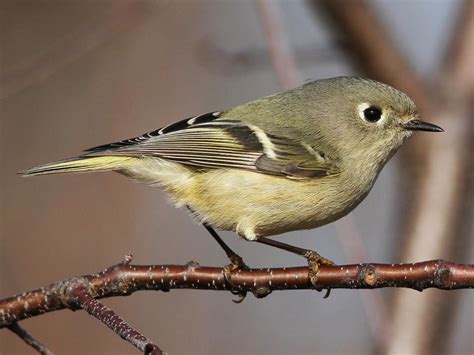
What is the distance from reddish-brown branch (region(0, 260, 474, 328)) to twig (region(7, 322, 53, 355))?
0.15 ft

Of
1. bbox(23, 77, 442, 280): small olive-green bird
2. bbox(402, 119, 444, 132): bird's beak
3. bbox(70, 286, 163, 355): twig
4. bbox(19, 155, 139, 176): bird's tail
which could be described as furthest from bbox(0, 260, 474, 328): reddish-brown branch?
bbox(402, 119, 444, 132): bird's beak

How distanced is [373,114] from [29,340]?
4.96 feet

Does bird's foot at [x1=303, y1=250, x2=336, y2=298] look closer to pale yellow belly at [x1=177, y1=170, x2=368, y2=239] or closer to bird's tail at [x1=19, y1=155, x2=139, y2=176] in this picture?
pale yellow belly at [x1=177, y1=170, x2=368, y2=239]

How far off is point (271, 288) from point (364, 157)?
32.9 inches

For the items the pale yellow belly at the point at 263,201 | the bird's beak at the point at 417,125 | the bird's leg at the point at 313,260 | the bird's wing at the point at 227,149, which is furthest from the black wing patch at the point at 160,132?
the bird's beak at the point at 417,125

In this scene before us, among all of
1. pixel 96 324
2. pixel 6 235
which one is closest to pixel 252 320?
pixel 96 324

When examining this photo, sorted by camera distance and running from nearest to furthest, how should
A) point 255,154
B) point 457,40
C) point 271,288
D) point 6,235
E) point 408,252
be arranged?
1. point 271,288
2. point 255,154
3. point 408,252
4. point 457,40
5. point 6,235

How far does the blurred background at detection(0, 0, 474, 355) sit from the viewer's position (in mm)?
2971

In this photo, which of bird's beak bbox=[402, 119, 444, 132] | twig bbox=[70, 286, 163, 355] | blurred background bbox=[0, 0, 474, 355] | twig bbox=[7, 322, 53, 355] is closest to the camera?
twig bbox=[70, 286, 163, 355]

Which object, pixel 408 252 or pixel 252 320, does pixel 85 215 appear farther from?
pixel 408 252

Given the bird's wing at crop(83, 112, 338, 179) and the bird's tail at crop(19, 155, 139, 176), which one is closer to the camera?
the bird's tail at crop(19, 155, 139, 176)

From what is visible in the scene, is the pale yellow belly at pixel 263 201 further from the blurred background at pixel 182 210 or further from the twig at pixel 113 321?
the twig at pixel 113 321

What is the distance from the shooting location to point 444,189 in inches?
115

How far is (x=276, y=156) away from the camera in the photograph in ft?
8.50
